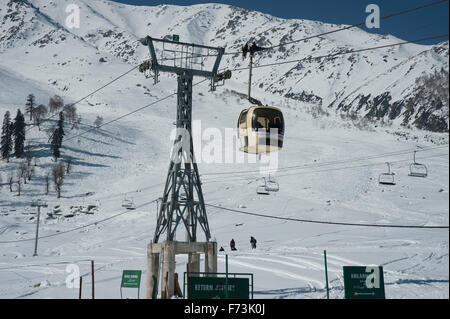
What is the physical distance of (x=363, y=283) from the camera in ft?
41.0

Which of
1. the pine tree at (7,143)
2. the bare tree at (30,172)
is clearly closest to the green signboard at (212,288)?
the bare tree at (30,172)

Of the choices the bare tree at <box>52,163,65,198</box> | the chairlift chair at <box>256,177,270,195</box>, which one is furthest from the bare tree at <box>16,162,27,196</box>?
the chairlift chair at <box>256,177,270,195</box>

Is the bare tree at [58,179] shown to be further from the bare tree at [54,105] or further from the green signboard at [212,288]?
the green signboard at [212,288]

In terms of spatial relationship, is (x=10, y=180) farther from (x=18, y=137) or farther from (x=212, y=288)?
(x=212, y=288)

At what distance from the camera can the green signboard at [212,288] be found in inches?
495

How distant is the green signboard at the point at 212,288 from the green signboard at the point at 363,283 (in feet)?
8.97

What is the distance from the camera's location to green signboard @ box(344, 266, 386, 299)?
12.3 m

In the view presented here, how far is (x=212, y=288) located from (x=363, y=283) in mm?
3685

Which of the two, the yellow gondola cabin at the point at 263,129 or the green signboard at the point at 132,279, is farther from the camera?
the yellow gondola cabin at the point at 263,129

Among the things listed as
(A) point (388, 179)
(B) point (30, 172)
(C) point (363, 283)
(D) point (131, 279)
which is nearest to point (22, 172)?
(B) point (30, 172)

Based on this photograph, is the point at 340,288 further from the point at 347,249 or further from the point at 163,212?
the point at 347,249

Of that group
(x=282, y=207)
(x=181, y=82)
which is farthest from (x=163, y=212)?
(x=282, y=207)

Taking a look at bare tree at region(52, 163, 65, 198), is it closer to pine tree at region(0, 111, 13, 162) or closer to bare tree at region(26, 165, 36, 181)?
bare tree at region(26, 165, 36, 181)

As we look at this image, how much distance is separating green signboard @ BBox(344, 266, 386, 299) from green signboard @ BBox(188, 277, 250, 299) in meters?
2.73
